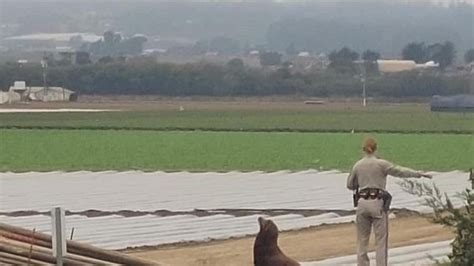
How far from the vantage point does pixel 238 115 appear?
74688 millimetres

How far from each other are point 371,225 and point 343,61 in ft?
253

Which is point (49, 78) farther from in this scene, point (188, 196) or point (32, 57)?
point (188, 196)

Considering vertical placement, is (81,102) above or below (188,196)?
below

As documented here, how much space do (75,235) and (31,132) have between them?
134ft

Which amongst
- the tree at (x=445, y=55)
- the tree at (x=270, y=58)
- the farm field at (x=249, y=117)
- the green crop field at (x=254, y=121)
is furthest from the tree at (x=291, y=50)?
the green crop field at (x=254, y=121)

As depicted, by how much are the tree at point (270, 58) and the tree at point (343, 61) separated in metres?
3.73

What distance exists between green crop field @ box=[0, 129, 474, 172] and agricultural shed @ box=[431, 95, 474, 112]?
15.4 meters

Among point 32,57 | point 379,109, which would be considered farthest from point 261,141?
point 379,109

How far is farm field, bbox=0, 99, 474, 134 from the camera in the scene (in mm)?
62341

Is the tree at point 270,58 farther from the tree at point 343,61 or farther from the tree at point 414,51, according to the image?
the tree at point 414,51

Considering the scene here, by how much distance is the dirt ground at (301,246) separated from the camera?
15.1 m

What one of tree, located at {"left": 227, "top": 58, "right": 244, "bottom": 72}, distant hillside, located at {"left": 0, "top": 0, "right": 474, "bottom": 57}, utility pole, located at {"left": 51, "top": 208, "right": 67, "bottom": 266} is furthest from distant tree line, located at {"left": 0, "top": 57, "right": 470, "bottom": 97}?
utility pole, located at {"left": 51, "top": 208, "right": 67, "bottom": 266}

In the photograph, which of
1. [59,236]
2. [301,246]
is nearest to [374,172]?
[301,246]

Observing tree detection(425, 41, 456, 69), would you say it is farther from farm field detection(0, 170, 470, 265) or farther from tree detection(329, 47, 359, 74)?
farm field detection(0, 170, 470, 265)
